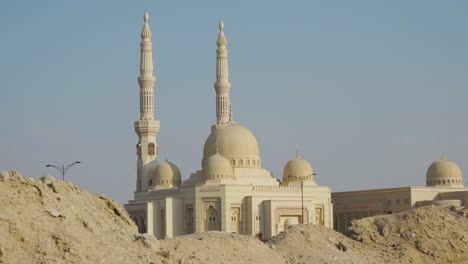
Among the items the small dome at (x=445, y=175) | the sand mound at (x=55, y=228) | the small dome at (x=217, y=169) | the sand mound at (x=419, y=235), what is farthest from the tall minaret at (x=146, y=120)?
the sand mound at (x=55, y=228)

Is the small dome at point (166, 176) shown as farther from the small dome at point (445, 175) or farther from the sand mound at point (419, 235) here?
the sand mound at point (419, 235)

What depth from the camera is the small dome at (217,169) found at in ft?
225

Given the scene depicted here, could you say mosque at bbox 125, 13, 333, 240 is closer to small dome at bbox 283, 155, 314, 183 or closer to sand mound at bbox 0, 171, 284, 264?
small dome at bbox 283, 155, 314, 183

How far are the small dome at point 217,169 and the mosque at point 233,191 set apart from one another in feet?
0.20

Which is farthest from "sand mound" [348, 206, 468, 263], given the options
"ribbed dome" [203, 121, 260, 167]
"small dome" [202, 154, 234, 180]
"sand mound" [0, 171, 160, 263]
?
"ribbed dome" [203, 121, 260, 167]

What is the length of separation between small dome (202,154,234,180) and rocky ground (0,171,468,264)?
3753 cm

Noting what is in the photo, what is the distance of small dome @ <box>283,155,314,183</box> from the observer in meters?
72.9

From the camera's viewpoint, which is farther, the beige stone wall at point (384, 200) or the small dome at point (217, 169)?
the beige stone wall at point (384, 200)

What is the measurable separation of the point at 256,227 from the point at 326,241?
37.5 meters

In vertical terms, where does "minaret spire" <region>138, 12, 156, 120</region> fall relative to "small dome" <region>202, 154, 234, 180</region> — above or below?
above

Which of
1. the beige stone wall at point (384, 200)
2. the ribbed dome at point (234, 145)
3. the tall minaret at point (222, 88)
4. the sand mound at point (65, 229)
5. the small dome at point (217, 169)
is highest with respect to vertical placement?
the tall minaret at point (222, 88)

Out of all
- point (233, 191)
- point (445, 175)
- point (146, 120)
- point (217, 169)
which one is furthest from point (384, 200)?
point (146, 120)

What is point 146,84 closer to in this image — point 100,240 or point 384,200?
point 384,200

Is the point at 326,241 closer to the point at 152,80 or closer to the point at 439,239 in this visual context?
the point at 439,239
